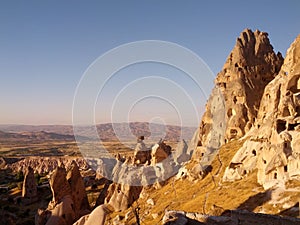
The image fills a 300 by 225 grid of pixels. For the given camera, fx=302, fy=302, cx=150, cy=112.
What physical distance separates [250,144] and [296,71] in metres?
9.58

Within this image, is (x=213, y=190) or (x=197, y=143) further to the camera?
(x=197, y=143)

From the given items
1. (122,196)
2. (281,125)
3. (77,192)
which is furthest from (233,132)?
(77,192)

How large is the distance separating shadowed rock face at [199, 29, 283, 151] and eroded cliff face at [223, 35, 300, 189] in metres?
7.06

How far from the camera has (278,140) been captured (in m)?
25.0

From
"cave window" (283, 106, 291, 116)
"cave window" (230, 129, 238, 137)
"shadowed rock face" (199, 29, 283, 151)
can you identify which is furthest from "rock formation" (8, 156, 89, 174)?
"cave window" (283, 106, 291, 116)

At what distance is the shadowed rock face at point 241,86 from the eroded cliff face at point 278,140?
706 centimetres

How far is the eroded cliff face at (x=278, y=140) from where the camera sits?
76.1ft

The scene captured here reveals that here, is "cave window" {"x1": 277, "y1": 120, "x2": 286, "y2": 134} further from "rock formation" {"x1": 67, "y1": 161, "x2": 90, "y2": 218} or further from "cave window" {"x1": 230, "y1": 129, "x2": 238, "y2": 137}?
"rock formation" {"x1": 67, "y1": 161, "x2": 90, "y2": 218}

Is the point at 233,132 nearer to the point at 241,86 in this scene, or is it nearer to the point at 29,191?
the point at 241,86

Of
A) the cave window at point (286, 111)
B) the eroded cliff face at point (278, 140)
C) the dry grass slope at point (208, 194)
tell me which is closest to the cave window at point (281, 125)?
the eroded cliff face at point (278, 140)

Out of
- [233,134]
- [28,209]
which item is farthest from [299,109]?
[28,209]

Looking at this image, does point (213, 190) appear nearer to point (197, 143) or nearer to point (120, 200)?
point (120, 200)

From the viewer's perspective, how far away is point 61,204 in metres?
33.3

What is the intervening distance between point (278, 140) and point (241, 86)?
24.2 meters
